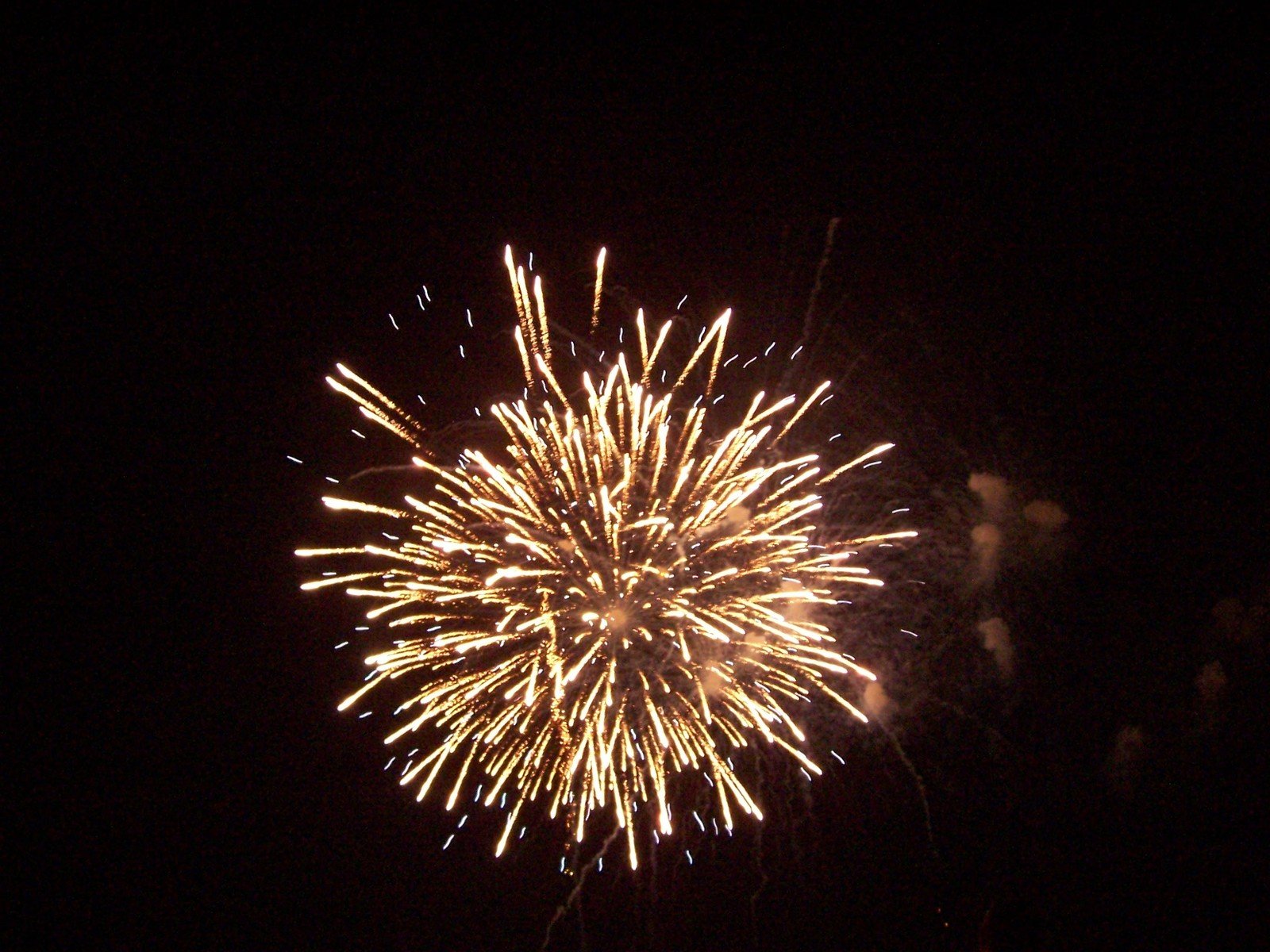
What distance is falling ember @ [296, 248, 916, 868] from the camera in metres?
5.80

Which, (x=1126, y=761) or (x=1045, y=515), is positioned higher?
(x=1045, y=515)

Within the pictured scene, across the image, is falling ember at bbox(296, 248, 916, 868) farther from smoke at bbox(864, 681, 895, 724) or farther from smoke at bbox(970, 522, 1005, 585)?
smoke at bbox(970, 522, 1005, 585)

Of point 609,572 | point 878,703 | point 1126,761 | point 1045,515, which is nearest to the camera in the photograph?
point 609,572

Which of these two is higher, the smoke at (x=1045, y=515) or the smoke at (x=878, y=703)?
the smoke at (x=1045, y=515)

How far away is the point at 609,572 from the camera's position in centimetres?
584

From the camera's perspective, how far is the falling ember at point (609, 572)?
5805 millimetres

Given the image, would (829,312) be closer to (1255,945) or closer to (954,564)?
(954,564)

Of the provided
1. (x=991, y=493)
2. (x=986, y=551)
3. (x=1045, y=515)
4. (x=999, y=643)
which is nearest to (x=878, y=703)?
(x=999, y=643)

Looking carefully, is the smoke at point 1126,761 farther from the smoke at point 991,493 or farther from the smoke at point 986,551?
the smoke at point 991,493

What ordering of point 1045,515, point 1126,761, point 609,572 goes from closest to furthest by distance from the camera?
point 609,572 < point 1045,515 < point 1126,761

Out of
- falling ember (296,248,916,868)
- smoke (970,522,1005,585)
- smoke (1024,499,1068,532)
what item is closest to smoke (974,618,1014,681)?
smoke (970,522,1005,585)

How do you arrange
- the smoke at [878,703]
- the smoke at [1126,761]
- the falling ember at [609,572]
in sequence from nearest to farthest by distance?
the falling ember at [609,572] → the smoke at [878,703] → the smoke at [1126,761]

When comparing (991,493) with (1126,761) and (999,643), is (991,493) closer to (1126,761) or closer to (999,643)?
(999,643)

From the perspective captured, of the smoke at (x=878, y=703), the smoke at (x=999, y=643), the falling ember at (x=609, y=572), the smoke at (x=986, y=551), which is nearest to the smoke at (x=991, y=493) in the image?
the smoke at (x=986, y=551)
